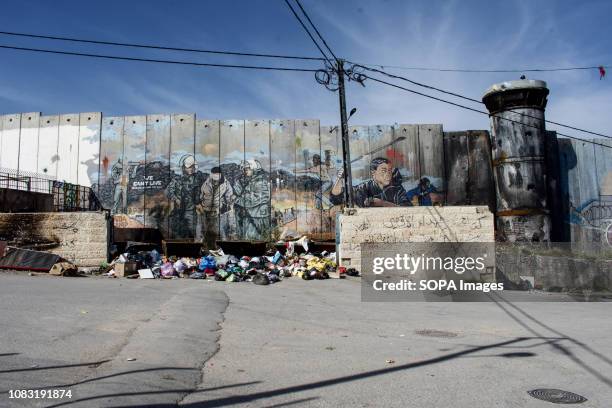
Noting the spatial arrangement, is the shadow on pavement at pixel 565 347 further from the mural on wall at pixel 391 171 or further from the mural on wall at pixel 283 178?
the mural on wall at pixel 283 178

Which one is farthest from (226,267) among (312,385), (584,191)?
(584,191)

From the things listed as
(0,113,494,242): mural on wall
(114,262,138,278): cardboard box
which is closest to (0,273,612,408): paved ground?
(114,262,138,278): cardboard box

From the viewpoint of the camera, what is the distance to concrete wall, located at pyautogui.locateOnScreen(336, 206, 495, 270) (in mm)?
14805

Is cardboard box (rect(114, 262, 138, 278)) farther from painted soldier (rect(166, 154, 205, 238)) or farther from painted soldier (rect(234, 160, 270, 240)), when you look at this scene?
painted soldier (rect(234, 160, 270, 240))

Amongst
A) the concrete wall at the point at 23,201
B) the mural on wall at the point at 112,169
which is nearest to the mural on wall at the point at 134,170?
the mural on wall at the point at 112,169

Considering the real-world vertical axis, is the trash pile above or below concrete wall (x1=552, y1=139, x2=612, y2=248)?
below

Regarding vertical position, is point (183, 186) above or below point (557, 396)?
above

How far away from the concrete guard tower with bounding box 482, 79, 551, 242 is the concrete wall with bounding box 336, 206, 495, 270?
3820 millimetres

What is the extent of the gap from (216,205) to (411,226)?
7.87m

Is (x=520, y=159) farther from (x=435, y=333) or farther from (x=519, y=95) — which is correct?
(x=435, y=333)

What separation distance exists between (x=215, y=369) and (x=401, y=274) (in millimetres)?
9433

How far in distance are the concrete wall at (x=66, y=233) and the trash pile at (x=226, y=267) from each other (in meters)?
0.83

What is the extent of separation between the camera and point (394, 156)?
1942 centimetres

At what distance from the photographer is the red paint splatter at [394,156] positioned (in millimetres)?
19391
